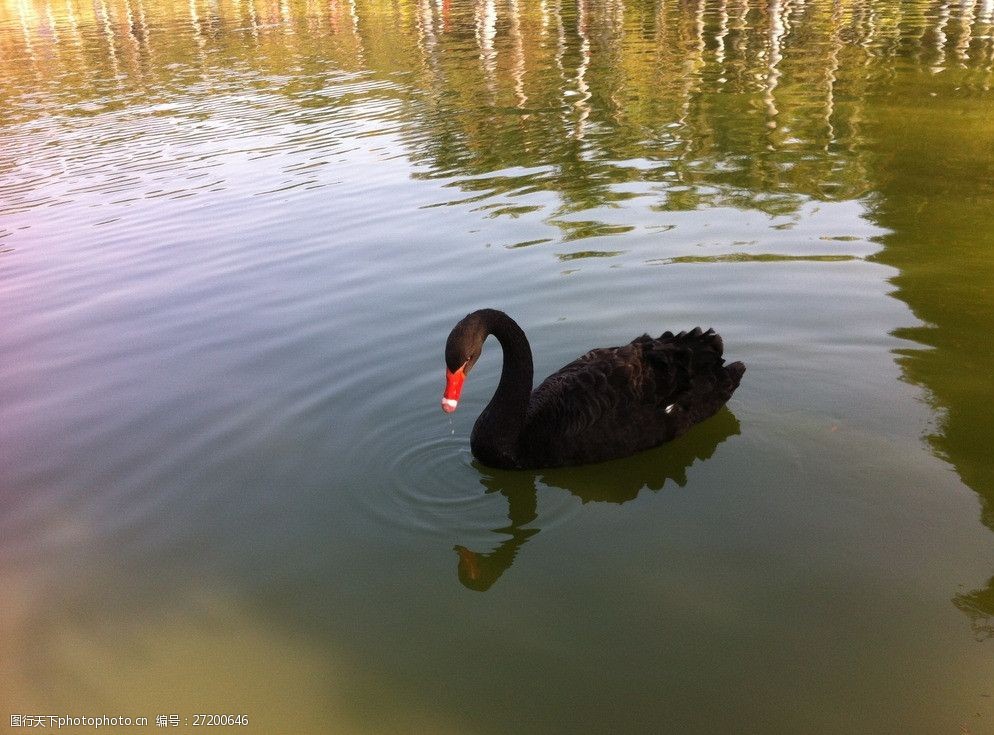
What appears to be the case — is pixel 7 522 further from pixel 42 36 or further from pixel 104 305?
pixel 42 36

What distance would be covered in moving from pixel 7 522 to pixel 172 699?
1.80 m

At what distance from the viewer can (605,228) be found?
8555mm

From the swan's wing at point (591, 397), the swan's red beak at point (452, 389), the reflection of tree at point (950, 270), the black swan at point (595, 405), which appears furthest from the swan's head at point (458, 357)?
the reflection of tree at point (950, 270)

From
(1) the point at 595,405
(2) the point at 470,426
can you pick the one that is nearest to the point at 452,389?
(1) the point at 595,405

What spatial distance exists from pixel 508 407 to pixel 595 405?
1.41ft

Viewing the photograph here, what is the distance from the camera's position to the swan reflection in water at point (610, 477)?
477 cm

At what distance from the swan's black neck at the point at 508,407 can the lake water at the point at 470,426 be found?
0.16m

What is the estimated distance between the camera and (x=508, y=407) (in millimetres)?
5043

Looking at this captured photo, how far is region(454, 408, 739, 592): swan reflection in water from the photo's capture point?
4773mm

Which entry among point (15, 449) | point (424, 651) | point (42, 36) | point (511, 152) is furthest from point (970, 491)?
point (42, 36)

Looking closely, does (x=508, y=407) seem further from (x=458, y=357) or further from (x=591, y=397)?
(x=458, y=357)

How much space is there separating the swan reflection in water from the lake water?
2cm

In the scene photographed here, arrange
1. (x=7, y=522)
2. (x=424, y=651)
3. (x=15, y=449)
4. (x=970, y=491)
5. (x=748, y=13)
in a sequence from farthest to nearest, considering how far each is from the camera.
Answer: (x=748, y=13)
(x=15, y=449)
(x=7, y=522)
(x=970, y=491)
(x=424, y=651)

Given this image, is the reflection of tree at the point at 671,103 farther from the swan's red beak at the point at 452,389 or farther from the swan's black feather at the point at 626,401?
the swan's red beak at the point at 452,389
